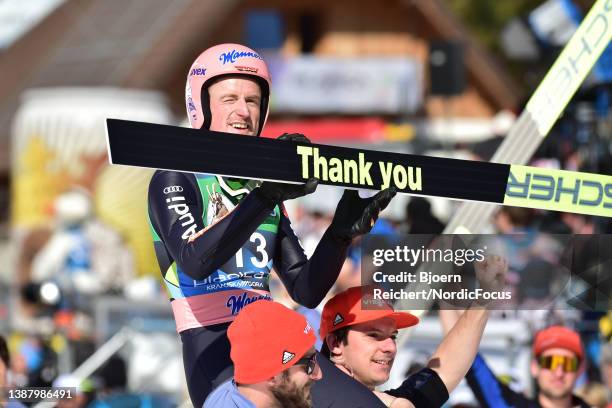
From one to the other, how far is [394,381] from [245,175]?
414cm

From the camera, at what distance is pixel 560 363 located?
6652 mm

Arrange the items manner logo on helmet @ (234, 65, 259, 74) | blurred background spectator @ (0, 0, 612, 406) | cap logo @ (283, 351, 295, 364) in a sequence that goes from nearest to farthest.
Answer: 1. cap logo @ (283, 351, 295, 364)
2. manner logo on helmet @ (234, 65, 259, 74)
3. blurred background spectator @ (0, 0, 612, 406)

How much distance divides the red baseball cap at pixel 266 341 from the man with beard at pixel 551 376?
95.2 inches

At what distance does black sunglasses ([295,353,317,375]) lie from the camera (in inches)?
158

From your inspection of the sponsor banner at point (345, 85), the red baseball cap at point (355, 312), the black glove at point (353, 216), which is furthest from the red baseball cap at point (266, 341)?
the sponsor banner at point (345, 85)

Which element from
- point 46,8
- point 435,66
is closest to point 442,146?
point 435,66

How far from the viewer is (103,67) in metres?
22.9

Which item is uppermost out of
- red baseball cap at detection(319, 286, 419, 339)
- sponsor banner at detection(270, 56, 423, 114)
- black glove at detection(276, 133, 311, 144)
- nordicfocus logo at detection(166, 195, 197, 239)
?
sponsor banner at detection(270, 56, 423, 114)

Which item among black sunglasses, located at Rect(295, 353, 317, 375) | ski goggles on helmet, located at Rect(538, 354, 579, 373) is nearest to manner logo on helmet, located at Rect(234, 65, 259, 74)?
black sunglasses, located at Rect(295, 353, 317, 375)

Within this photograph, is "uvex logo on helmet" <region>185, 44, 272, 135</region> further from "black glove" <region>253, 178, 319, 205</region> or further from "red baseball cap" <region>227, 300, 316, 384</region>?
"red baseball cap" <region>227, 300, 316, 384</region>

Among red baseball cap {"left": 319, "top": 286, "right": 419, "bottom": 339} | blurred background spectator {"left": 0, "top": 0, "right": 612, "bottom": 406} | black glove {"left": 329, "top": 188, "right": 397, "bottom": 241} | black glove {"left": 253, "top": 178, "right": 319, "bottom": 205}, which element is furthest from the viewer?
blurred background spectator {"left": 0, "top": 0, "right": 612, "bottom": 406}

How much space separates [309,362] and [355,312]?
2.77 ft

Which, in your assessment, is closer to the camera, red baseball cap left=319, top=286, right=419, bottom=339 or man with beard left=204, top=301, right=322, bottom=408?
man with beard left=204, top=301, right=322, bottom=408

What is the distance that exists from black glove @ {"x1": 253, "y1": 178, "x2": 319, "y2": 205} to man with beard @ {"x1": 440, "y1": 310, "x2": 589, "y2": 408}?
231cm
